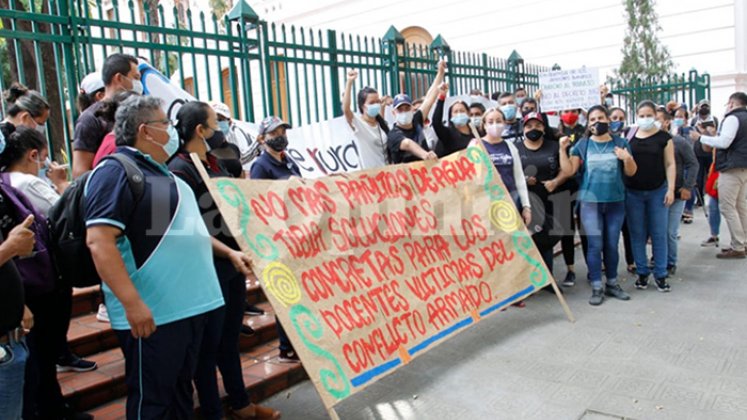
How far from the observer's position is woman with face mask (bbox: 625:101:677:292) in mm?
5789

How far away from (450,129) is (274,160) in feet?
7.63

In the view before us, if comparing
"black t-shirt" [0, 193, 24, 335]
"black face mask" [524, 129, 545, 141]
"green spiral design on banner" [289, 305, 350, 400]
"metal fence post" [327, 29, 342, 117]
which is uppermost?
"metal fence post" [327, 29, 342, 117]

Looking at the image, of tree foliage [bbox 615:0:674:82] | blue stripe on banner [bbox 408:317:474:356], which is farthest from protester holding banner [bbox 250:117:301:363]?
tree foliage [bbox 615:0:674:82]

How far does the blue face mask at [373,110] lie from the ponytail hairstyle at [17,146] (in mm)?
3204

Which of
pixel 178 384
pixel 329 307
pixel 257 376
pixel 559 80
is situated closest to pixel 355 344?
pixel 329 307

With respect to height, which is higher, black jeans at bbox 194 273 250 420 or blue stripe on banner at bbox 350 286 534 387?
black jeans at bbox 194 273 250 420

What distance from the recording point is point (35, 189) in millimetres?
3182

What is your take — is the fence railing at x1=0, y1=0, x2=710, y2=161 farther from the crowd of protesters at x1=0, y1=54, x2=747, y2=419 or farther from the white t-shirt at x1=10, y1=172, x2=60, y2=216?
the white t-shirt at x1=10, y1=172, x2=60, y2=216

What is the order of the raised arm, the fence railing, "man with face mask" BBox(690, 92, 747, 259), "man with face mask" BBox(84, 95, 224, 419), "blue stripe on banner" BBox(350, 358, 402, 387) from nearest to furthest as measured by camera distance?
"man with face mask" BBox(84, 95, 224, 419) < "blue stripe on banner" BBox(350, 358, 402, 387) < the fence railing < the raised arm < "man with face mask" BBox(690, 92, 747, 259)

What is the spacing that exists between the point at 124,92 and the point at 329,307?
6.37 ft

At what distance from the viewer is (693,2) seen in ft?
57.6

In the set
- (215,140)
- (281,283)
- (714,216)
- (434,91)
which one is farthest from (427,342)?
(714,216)

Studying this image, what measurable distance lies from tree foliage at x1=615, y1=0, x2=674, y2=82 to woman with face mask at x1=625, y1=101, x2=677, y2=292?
12661 millimetres

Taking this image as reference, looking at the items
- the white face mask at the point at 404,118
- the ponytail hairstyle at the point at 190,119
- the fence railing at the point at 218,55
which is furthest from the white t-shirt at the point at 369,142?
the ponytail hairstyle at the point at 190,119
